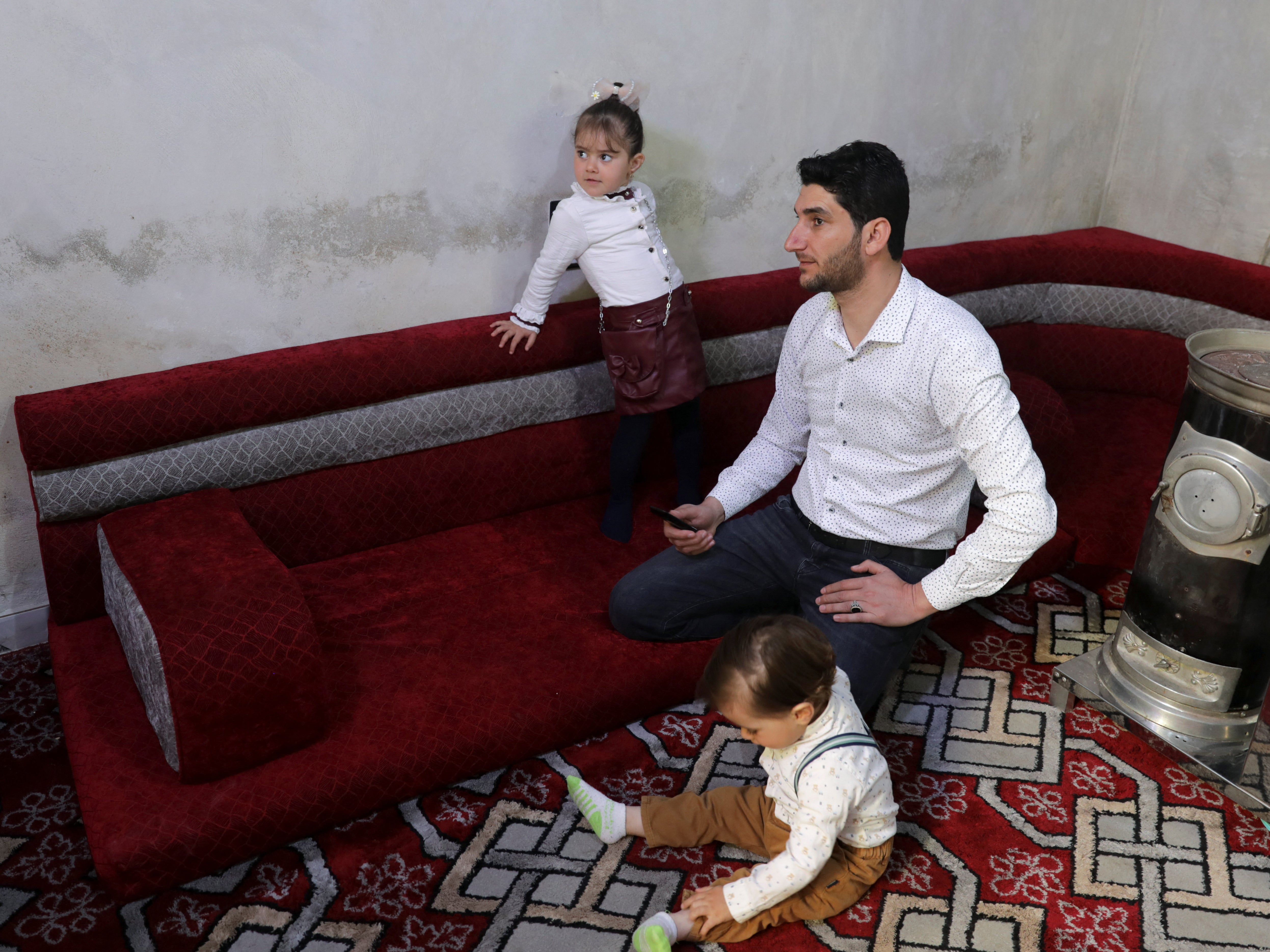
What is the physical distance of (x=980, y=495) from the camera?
303 centimetres

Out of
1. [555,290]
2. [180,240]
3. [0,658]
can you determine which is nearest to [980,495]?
[555,290]

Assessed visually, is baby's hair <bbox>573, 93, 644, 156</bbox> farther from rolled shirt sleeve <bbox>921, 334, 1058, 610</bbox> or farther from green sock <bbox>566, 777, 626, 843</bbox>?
green sock <bbox>566, 777, 626, 843</bbox>

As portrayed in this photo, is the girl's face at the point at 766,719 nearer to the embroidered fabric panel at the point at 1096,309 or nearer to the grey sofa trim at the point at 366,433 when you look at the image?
the grey sofa trim at the point at 366,433

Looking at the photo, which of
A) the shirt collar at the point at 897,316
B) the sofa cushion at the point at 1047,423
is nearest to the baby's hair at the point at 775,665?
the shirt collar at the point at 897,316

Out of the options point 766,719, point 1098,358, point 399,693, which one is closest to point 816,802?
point 766,719

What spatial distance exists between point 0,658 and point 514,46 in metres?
2.06

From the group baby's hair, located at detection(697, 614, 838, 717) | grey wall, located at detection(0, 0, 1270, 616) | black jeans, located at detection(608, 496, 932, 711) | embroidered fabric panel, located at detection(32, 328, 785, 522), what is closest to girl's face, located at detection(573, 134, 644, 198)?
grey wall, located at detection(0, 0, 1270, 616)

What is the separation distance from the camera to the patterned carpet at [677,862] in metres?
1.94

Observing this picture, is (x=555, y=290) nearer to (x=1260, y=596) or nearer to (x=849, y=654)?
(x=849, y=654)

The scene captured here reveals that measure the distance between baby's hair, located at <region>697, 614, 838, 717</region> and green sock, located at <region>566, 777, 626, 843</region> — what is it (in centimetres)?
42

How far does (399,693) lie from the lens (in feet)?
7.32

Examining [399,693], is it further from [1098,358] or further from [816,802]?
[1098,358]

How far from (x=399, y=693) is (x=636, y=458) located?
0.94 m

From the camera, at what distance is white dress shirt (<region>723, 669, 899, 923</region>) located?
1.84 metres
